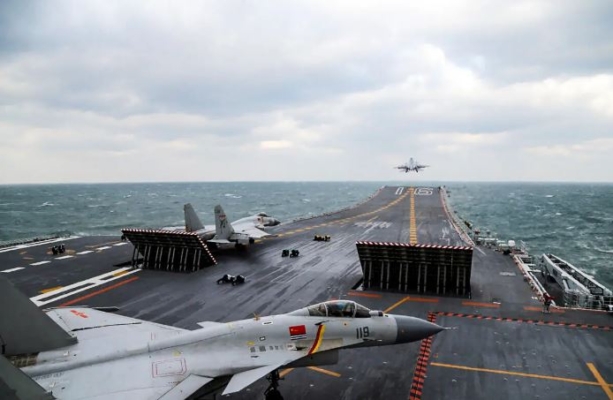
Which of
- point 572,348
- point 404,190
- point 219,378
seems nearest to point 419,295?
point 572,348

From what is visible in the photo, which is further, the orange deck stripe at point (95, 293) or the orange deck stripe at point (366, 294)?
the orange deck stripe at point (366, 294)

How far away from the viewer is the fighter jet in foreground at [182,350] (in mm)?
11602

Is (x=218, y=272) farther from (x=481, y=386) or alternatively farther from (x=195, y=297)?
(x=481, y=386)

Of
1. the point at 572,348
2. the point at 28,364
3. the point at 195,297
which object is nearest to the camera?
the point at 28,364

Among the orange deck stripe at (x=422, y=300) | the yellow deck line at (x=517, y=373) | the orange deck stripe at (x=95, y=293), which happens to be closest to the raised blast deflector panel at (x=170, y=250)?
the orange deck stripe at (x=95, y=293)

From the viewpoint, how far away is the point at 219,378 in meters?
12.4

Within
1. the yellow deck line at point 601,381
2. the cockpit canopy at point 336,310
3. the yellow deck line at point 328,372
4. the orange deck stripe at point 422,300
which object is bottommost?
the yellow deck line at point 328,372

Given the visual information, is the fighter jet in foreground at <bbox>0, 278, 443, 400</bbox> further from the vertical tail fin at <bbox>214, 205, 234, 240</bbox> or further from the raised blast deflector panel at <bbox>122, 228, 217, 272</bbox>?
the vertical tail fin at <bbox>214, 205, 234, 240</bbox>

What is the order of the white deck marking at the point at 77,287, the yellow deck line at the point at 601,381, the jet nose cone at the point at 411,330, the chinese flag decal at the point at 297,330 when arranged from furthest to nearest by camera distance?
the white deck marking at the point at 77,287 → the yellow deck line at the point at 601,381 → the jet nose cone at the point at 411,330 → the chinese flag decal at the point at 297,330

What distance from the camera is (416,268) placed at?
A: 28.2 metres

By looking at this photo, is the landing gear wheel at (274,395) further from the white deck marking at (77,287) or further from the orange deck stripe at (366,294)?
the white deck marking at (77,287)

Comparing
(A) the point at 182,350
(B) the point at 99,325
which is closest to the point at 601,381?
(A) the point at 182,350

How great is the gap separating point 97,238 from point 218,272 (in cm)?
2697

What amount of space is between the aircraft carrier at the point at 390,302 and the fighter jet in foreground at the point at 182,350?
90.6 inches
